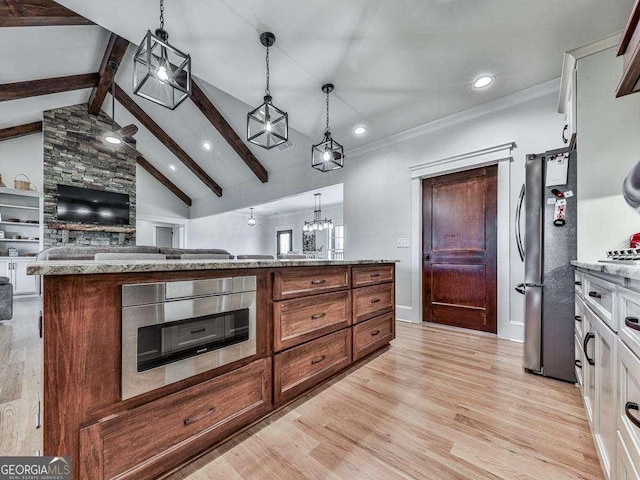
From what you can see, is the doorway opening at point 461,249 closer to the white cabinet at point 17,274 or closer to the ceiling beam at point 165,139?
the ceiling beam at point 165,139

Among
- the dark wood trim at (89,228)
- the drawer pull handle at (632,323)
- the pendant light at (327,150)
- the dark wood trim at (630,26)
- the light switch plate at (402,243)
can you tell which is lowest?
the drawer pull handle at (632,323)

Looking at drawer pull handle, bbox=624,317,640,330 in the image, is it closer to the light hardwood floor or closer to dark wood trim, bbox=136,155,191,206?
the light hardwood floor

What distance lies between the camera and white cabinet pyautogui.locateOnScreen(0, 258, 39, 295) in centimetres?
545

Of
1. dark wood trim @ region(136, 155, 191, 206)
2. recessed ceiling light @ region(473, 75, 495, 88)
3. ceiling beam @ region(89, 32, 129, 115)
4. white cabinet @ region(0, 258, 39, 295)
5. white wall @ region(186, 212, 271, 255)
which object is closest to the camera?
recessed ceiling light @ region(473, 75, 495, 88)

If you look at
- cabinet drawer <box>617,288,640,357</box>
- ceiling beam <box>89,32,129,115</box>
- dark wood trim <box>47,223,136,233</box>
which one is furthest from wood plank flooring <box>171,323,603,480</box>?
dark wood trim <box>47,223,136,233</box>

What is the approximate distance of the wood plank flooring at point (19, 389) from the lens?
52.1 inches

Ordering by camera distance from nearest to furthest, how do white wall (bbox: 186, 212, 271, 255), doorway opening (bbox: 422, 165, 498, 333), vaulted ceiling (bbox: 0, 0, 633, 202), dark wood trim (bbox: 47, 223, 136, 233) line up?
vaulted ceiling (bbox: 0, 0, 633, 202)
doorway opening (bbox: 422, 165, 498, 333)
dark wood trim (bbox: 47, 223, 136, 233)
white wall (bbox: 186, 212, 271, 255)

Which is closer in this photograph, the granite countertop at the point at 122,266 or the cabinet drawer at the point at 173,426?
the granite countertop at the point at 122,266

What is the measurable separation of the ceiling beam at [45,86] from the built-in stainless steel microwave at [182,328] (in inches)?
235

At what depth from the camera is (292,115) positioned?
12.9 ft

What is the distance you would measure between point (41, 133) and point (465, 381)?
31.1 feet

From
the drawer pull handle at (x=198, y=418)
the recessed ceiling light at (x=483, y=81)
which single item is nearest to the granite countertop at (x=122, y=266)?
the drawer pull handle at (x=198, y=418)

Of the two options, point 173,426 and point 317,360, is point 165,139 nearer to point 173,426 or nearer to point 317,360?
point 317,360

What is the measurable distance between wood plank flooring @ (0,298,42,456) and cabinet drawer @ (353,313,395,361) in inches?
72.1
